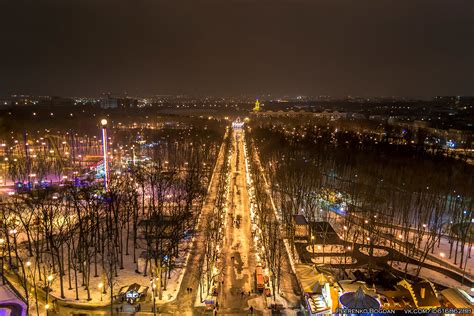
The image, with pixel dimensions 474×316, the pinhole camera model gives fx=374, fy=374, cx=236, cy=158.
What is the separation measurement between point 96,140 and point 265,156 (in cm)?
3109

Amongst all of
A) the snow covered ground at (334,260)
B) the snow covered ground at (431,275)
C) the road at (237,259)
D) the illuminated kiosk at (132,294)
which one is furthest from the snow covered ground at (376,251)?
the illuminated kiosk at (132,294)

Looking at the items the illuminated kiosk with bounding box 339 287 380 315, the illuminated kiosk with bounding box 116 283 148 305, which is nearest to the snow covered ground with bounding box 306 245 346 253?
the illuminated kiosk with bounding box 339 287 380 315

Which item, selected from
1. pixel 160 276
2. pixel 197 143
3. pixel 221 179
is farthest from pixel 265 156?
pixel 160 276

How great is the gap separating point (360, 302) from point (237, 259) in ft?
25.0

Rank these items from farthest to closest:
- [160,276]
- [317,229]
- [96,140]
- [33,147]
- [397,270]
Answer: [96,140] → [33,147] → [317,229] → [397,270] → [160,276]

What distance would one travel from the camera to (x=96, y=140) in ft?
201

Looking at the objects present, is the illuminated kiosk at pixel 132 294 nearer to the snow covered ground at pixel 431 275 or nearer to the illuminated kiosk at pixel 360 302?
the illuminated kiosk at pixel 360 302

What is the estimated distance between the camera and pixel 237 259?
19438 mm

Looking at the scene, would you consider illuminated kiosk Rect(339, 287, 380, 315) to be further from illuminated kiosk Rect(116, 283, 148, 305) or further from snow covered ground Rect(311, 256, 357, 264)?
illuminated kiosk Rect(116, 283, 148, 305)

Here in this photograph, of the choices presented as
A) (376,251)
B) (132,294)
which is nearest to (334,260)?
(376,251)

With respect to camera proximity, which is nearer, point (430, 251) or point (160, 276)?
point (160, 276)

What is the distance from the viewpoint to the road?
15.5 metres

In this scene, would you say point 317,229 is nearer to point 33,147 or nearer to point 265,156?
point 265,156

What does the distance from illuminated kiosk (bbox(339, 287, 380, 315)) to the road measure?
13.2 ft
